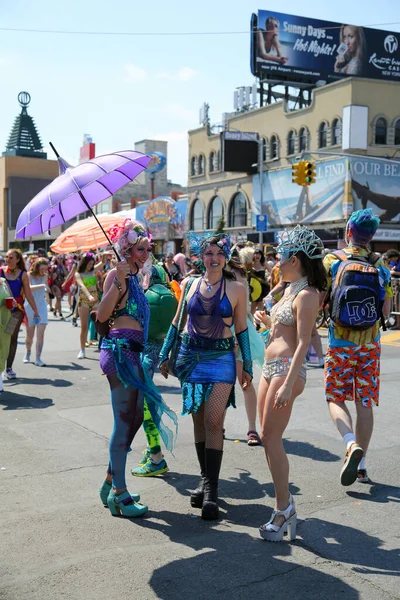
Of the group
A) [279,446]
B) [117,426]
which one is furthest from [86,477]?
[279,446]

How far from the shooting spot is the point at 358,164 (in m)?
38.0

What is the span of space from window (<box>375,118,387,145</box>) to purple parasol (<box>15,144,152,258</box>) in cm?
3731

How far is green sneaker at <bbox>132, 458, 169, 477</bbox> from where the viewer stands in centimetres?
563

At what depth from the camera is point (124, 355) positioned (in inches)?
183

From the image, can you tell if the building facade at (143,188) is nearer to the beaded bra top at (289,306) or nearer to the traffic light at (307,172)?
the traffic light at (307,172)

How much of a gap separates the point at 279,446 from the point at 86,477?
78.7 inches

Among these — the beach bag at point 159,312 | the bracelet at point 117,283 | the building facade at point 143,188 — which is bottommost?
the beach bag at point 159,312

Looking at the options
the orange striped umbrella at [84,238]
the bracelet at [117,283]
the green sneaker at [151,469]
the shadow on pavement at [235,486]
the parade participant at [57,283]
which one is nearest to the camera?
the bracelet at [117,283]

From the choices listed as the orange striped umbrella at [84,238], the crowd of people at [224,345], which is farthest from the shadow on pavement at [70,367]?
the crowd of people at [224,345]

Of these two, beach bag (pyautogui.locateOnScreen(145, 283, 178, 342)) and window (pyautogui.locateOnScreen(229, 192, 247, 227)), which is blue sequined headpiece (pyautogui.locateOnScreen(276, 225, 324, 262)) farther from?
window (pyautogui.locateOnScreen(229, 192, 247, 227))

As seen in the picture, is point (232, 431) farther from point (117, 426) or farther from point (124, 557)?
point (124, 557)

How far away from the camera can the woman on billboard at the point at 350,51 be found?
163 feet

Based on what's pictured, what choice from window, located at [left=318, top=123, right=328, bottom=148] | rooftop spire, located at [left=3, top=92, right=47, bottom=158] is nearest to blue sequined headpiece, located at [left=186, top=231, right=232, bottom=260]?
window, located at [left=318, top=123, right=328, bottom=148]

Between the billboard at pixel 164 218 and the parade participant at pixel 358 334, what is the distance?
148 ft
